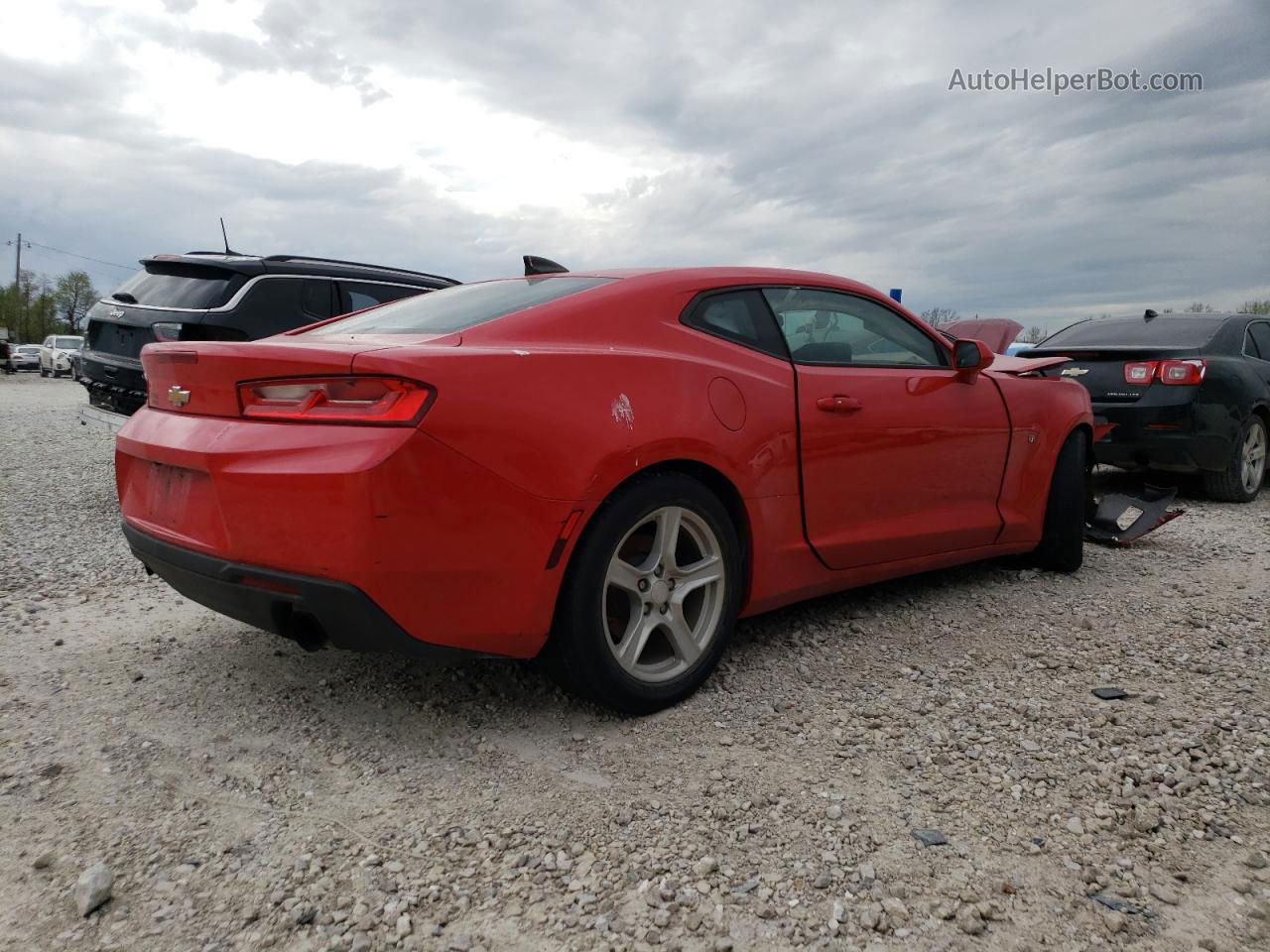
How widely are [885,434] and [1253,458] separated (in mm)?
5320

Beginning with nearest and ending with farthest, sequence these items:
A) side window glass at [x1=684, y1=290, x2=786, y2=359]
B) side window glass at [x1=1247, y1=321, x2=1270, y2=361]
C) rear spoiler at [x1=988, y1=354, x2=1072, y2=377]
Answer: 1. side window glass at [x1=684, y1=290, x2=786, y2=359]
2. rear spoiler at [x1=988, y1=354, x2=1072, y2=377]
3. side window glass at [x1=1247, y1=321, x2=1270, y2=361]

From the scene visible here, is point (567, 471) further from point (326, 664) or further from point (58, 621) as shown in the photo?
point (58, 621)

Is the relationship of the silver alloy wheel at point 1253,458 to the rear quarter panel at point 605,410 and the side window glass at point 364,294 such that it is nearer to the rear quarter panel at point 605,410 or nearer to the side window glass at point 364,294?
the rear quarter panel at point 605,410

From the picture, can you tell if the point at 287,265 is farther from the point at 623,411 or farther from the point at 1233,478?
the point at 1233,478

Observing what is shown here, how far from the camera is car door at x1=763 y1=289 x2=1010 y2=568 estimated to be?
3449 mm

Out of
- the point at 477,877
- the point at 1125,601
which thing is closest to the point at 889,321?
the point at 1125,601

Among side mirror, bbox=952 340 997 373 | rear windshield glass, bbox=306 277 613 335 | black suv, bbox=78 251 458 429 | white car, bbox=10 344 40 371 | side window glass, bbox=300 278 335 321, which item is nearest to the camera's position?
rear windshield glass, bbox=306 277 613 335

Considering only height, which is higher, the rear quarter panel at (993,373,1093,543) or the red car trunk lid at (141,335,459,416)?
the red car trunk lid at (141,335,459,416)

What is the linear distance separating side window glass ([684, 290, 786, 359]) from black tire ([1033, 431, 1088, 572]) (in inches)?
81.1

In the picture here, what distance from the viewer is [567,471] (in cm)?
259

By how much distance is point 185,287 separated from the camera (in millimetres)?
6637

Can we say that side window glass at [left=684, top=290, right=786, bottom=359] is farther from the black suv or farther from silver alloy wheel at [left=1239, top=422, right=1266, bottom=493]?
silver alloy wheel at [left=1239, top=422, right=1266, bottom=493]

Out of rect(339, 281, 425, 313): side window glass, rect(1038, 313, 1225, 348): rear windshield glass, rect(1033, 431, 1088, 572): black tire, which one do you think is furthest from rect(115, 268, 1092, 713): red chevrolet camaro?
rect(1038, 313, 1225, 348): rear windshield glass

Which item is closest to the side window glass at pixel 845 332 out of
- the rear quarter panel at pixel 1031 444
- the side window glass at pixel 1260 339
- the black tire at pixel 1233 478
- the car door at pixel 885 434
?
the car door at pixel 885 434
